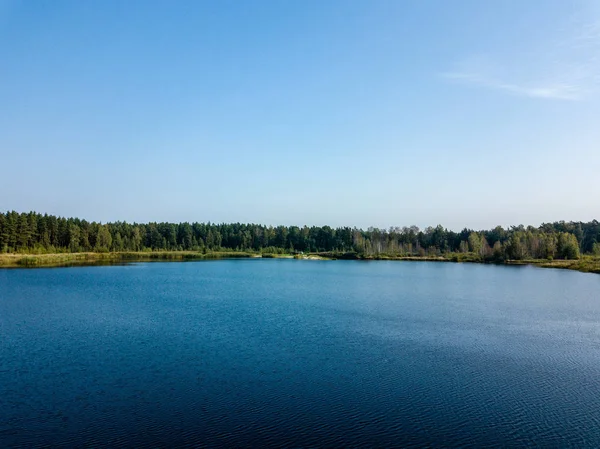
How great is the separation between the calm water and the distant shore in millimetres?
43495

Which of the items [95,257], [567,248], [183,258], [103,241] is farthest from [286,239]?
[567,248]

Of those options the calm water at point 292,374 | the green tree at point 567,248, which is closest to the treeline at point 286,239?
the green tree at point 567,248

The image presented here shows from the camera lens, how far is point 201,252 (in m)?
120

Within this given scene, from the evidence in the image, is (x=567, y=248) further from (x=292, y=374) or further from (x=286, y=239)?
(x=292, y=374)

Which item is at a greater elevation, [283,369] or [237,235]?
Result: [237,235]

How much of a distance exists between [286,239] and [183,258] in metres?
42.5

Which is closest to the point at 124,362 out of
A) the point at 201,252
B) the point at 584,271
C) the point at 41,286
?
the point at 41,286

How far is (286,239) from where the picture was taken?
141750 mm

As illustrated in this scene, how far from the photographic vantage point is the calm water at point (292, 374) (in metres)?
12.3

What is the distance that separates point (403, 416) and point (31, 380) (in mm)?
12612

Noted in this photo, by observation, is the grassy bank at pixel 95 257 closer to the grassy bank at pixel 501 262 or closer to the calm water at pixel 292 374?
the grassy bank at pixel 501 262

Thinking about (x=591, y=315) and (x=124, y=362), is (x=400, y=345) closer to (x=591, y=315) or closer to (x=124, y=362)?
(x=124, y=362)

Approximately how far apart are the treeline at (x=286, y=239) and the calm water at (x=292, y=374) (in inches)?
2338

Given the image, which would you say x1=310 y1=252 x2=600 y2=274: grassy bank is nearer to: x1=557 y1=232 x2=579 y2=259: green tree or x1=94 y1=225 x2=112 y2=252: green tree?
x1=557 y1=232 x2=579 y2=259: green tree
